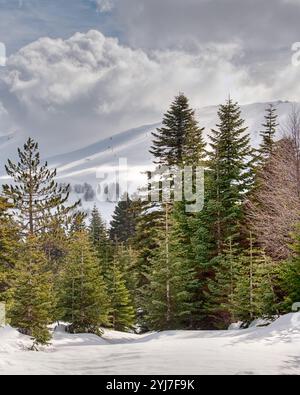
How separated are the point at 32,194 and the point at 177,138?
11.4 meters

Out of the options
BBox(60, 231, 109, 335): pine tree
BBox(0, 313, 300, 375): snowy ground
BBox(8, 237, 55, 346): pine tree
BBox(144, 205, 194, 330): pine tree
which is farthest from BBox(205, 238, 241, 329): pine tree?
BBox(0, 313, 300, 375): snowy ground

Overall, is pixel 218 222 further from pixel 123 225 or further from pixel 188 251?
pixel 123 225

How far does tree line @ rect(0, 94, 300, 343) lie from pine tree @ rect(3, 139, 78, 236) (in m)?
0.07

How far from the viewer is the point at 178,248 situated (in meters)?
22.3

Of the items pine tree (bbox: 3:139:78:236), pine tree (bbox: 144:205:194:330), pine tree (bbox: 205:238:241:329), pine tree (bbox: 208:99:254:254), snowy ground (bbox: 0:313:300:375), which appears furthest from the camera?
pine tree (bbox: 3:139:78:236)

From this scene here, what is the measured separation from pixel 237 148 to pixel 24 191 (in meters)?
14.4

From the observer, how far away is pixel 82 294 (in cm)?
2409

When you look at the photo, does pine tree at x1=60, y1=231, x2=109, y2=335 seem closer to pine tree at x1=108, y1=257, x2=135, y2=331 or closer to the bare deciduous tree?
pine tree at x1=108, y1=257, x2=135, y2=331

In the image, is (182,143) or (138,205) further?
(182,143)

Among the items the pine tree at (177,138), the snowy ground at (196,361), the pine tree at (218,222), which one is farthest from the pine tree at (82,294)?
the snowy ground at (196,361)

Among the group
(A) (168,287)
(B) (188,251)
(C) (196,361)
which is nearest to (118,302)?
(B) (188,251)

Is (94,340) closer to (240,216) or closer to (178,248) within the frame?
(178,248)

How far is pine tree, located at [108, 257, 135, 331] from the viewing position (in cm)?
3031
